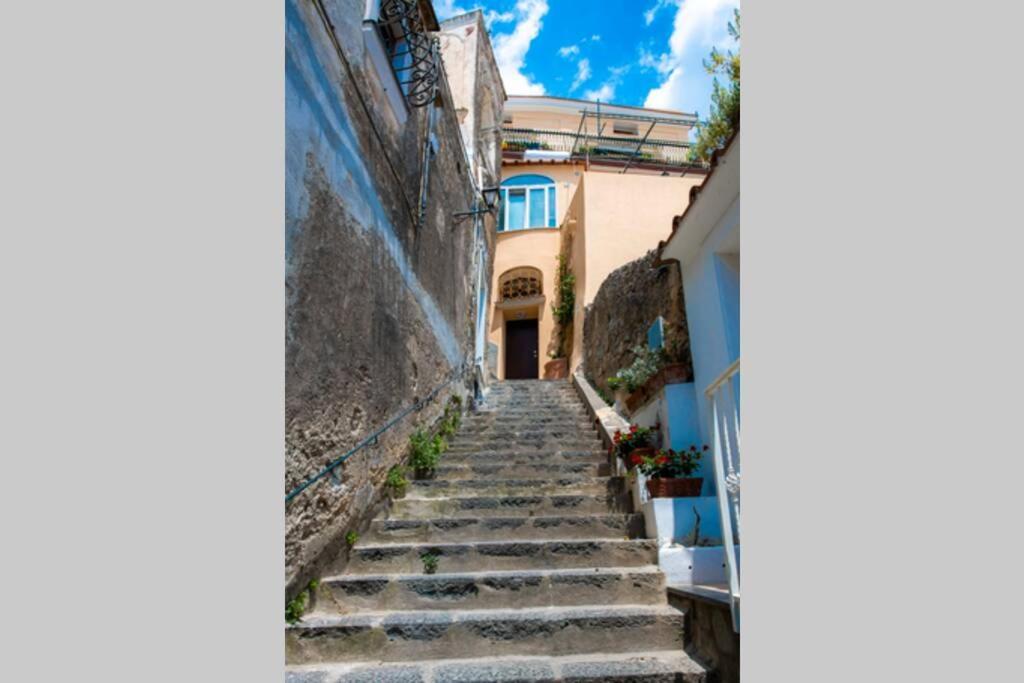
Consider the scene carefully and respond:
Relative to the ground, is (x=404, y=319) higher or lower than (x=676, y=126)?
lower

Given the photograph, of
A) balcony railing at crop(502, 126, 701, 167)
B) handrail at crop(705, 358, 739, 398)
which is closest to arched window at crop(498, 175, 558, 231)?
balcony railing at crop(502, 126, 701, 167)

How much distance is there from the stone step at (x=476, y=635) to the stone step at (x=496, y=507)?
1261 mm

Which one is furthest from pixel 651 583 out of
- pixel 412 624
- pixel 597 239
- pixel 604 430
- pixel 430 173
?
pixel 597 239

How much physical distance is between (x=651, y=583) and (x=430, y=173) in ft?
14.9

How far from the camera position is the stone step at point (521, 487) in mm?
4742

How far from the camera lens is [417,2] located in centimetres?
508

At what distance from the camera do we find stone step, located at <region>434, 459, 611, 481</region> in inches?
203

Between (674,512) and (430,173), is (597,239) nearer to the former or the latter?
(430,173)

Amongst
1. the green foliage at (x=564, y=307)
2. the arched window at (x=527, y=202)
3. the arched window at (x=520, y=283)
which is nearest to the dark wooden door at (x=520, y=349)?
the arched window at (x=520, y=283)

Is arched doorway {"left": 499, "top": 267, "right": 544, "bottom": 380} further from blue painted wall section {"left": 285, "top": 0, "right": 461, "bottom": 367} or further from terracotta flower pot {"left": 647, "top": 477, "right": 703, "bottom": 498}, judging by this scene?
terracotta flower pot {"left": 647, "top": 477, "right": 703, "bottom": 498}

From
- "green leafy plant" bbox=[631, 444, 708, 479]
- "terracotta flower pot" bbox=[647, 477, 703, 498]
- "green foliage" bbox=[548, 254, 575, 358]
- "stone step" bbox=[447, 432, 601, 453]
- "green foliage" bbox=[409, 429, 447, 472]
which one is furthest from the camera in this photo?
"green foliage" bbox=[548, 254, 575, 358]

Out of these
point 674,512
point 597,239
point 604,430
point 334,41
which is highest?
point 597,239

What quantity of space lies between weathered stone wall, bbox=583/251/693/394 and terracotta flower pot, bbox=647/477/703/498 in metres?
1.51

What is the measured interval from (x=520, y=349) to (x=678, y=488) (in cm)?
1115
